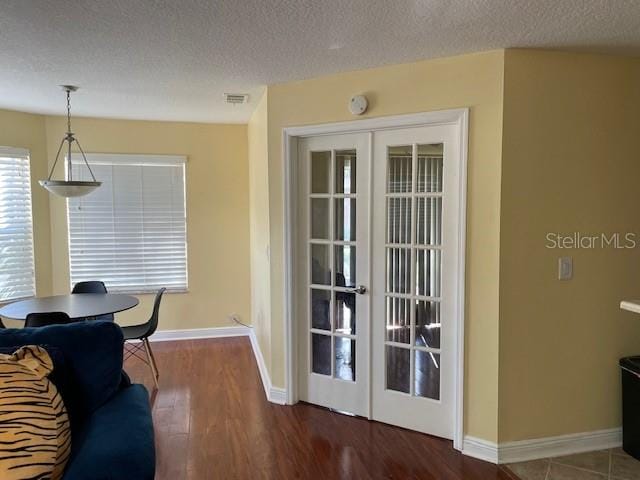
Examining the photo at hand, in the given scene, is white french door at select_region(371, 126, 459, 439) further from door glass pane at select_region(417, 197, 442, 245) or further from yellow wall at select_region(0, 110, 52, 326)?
yellow wall at select_region(0, 110, 52, 326)

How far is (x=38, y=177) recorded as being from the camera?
474 centimetres

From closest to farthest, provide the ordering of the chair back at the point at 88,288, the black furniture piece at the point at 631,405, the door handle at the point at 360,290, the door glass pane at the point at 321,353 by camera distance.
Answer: the black furniture piece at the point at 631,405, the door handle at the point at 360,290, the door glass pane at the point at 321,353, the chair back at the point at 88,288

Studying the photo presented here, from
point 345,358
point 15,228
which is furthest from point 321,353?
point 15,228

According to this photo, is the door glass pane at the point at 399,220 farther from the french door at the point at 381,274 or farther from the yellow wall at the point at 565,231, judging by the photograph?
the yellow wall at the point at 565,231

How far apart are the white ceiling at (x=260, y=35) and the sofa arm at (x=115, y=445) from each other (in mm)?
1774

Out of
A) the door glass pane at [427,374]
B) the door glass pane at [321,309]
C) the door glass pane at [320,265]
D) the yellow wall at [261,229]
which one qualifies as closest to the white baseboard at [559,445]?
the door glass pane at [427,374]

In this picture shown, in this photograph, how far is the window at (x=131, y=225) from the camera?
4.95 metres

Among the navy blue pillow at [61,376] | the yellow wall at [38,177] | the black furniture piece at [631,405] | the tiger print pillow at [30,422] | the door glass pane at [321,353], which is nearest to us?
the tiger print pillow at [30,422]

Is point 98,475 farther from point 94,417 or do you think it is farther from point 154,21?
point 154,21

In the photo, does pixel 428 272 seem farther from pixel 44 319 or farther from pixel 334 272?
pixel 44 319

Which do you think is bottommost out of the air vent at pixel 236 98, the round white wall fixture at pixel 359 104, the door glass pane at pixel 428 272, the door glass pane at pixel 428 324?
the door glass pane at pixel 428 324

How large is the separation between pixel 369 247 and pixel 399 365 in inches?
32.8

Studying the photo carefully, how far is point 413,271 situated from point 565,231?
0.93 meters

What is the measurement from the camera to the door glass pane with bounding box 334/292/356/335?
11.0 ft
